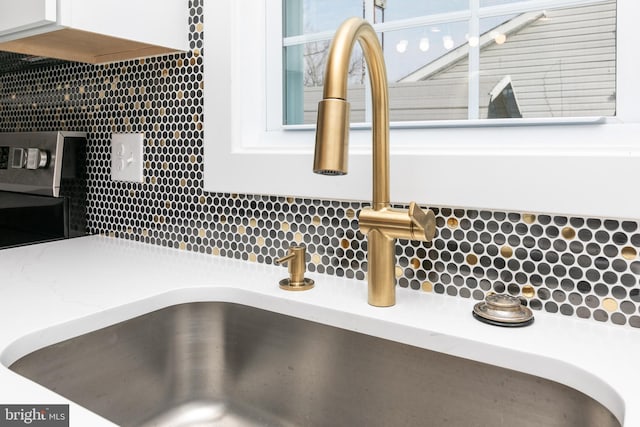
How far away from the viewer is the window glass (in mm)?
846

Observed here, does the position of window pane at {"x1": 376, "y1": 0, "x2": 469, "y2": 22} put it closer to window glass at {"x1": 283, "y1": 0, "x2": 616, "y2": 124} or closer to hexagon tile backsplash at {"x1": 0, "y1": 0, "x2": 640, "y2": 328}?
window glass at {"x1": 283, "y1": 0, "x2": 616, "y2": 124}

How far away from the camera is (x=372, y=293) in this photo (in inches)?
31.4

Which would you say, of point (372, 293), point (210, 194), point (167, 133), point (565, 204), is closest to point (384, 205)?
point (372, 293)

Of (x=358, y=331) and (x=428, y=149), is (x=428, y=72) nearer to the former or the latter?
(x=428, y=149)

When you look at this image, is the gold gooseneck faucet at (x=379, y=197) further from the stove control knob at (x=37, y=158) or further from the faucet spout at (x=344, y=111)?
the stove control knob at (x=37, y=158)

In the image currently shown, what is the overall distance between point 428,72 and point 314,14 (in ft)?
1.02

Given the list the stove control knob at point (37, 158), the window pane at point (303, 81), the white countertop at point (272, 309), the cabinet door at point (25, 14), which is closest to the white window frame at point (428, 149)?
the window pane at point (303, 81)

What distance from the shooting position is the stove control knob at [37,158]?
1326 mm

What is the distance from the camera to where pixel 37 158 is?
133 centimetres

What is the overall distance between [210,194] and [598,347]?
0.80m

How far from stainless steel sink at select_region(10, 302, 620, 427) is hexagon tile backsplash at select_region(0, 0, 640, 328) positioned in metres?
0.17

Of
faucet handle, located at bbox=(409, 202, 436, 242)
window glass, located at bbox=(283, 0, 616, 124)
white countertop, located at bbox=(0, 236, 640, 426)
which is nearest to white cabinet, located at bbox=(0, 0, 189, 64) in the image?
window glass, located at bbox=(283, 0, 616, 124)

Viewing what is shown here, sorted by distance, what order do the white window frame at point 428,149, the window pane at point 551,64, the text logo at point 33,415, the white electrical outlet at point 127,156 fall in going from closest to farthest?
the text logo at point 33,415, the white window frame at point 428,149, the window pane at point 551,64, the white electrical outlet at point 127,156

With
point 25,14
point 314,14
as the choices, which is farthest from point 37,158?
point 314,14
